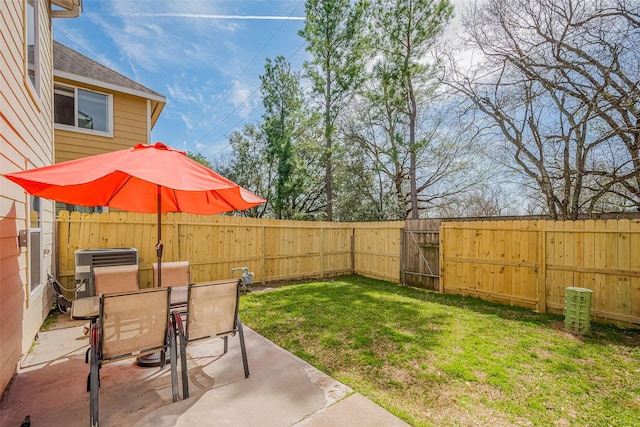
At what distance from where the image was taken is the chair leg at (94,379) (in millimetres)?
2193

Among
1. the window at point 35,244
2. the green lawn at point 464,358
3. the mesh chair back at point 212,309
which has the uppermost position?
the window at point 35,244

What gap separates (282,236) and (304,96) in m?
8.33

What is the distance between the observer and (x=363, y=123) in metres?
13.1

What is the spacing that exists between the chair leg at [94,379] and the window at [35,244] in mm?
2071

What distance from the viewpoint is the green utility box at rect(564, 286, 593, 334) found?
4.51 metres

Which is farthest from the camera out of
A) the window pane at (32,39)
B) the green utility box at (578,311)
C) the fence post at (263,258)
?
the fence post at (263,258)

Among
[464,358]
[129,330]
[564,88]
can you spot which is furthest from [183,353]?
[564,88]

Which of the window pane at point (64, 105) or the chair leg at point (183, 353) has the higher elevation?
the window pane at point (64, 105)

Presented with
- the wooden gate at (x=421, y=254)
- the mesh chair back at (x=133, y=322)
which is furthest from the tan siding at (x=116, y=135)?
the wooden gate at (x=421, y=254)

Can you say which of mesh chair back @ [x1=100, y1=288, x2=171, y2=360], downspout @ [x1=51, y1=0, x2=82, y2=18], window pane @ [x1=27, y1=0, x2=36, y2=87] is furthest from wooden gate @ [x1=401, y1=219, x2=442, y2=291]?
downspout @ [x1=51, y1=0, x2=82, y2=18]

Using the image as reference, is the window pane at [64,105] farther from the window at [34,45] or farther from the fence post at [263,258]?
the fence post at [263,258]

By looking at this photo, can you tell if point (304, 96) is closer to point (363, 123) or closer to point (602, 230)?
point (363, 123)

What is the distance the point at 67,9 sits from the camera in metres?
5.75

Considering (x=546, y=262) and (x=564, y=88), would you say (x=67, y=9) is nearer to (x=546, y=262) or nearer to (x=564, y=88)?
(x=564, y=88)
